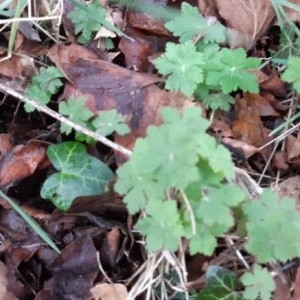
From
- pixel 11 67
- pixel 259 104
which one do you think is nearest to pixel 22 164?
pixel 11 67

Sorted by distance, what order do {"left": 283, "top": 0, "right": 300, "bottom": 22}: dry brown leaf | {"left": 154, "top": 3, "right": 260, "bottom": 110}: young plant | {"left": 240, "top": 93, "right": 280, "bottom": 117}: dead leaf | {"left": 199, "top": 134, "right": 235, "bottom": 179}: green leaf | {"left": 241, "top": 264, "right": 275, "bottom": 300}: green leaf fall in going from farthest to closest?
{"left": 283, "top": 0, "right": 300, "bottom": 22}: dry brown leaf → {"left": 240, "top": 93, "right": 280, "bottom": 117}: dead leaf → {"left": 154, "top": 3, "right": 260, "bottom": 110}: young plant → {"left": 241, "top": 264, "right": 275, "bottom": 300}: green leaf → {"left": 199, "top": 134, "right": 235, "bottom": 179}: green leaf

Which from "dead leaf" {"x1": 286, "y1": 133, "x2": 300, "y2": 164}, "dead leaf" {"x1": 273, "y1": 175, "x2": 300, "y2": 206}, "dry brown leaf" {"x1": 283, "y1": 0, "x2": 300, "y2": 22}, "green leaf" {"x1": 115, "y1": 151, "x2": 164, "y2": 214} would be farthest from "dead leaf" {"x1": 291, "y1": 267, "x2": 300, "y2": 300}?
"dry brown leaf" {"x1": 283, "y1": 0, "x2": 300, "y2": 22}

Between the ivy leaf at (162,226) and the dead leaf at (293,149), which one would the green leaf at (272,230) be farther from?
the dead leaf at (293,149)

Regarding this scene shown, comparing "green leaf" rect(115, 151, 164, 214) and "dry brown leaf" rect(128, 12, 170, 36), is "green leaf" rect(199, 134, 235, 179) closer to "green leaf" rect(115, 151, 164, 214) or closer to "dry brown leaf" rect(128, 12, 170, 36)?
"green leaf" rect(115, 151, 164, 214)

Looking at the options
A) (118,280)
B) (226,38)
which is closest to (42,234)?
(118,280)

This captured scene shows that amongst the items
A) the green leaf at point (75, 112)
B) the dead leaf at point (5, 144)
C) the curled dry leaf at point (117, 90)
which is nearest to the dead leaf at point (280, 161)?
the curled dry leaf at point (117, 90)

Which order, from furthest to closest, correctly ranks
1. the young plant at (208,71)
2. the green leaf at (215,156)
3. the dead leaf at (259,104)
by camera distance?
the dead leaf at (259,104) → the young plant at (208,71) → the green leaf at (215,156)
